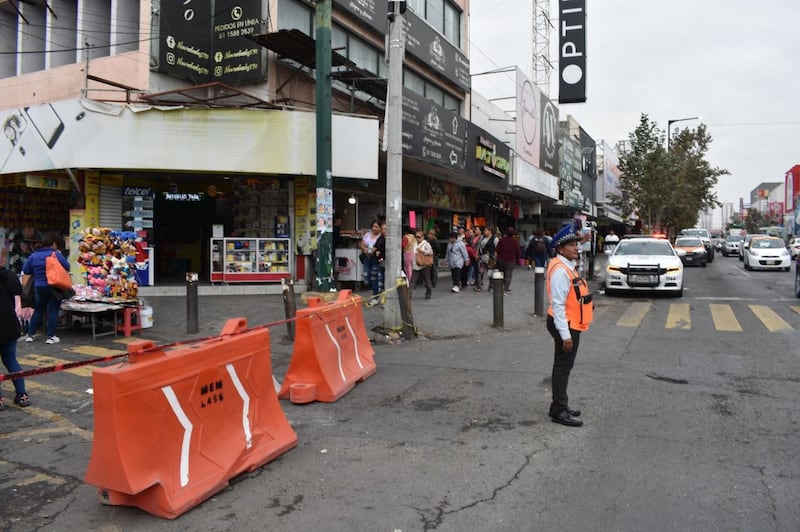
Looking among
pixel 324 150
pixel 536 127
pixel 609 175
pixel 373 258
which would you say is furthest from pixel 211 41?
pixel 609 175

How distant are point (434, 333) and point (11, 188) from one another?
526 inches

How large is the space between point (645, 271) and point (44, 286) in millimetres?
13228

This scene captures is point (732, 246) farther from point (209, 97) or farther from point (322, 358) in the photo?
point (322, 358)

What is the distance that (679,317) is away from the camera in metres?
12.1

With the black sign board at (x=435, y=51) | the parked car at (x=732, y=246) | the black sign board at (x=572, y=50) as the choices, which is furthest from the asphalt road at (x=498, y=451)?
the parked car at (x=732, y=246)

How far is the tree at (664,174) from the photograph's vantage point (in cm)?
3684

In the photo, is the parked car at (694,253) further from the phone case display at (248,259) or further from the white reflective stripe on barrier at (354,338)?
the white reflective stripe on barrier at (354,338)

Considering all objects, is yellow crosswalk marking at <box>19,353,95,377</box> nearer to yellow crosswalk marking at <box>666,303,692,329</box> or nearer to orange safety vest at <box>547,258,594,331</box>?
orange safety vest at <box>547,258,594,331</box>

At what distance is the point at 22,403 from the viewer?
627 cm

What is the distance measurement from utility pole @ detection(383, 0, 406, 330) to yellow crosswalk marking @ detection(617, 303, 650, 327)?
176 inches

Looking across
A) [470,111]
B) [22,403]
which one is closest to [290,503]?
[22,403]

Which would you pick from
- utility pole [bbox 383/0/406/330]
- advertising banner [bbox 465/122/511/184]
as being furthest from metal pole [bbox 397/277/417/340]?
advertising banner [bbox 465/122/511/184]

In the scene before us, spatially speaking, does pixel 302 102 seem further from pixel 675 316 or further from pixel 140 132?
pixel 675 316

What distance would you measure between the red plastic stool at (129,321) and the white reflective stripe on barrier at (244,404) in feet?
21.7
